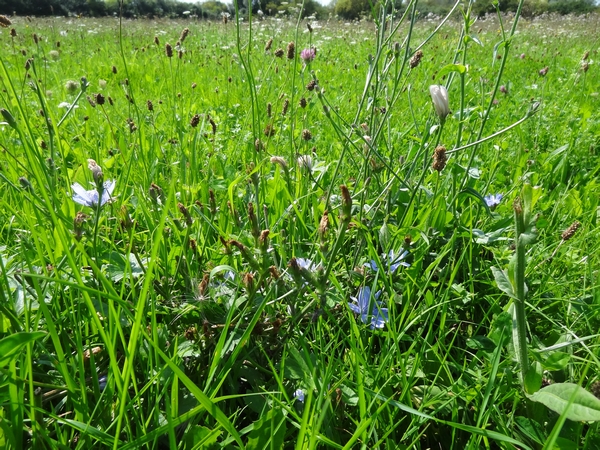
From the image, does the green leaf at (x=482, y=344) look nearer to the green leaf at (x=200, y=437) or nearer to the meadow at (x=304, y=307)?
the meadow at (x=304, y=307)

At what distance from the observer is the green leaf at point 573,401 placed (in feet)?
1.52

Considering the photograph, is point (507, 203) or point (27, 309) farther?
point (507, 203)

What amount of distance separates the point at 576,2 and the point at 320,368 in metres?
15.1

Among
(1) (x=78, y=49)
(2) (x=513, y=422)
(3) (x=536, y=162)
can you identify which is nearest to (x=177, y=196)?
(2) (x=513, y=422)

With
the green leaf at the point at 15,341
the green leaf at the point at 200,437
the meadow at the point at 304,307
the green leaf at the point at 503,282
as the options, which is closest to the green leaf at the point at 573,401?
the meadow at the point at 304,307

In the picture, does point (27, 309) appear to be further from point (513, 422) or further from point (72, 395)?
point (513, 422)

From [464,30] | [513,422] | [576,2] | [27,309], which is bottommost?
[513,422]

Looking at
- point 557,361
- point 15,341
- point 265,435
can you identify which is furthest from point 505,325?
point 15,341

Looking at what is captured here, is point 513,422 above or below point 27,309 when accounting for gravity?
below

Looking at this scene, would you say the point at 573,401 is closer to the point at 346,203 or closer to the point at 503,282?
the point at 503,282

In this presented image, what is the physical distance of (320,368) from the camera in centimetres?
58

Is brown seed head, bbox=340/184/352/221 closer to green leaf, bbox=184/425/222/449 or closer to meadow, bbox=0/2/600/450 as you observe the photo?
meadow, bbox=0/2/600/450

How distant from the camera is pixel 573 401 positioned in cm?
48

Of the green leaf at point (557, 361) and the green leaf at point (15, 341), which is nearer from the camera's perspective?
the green leaf at point (15, 341)
